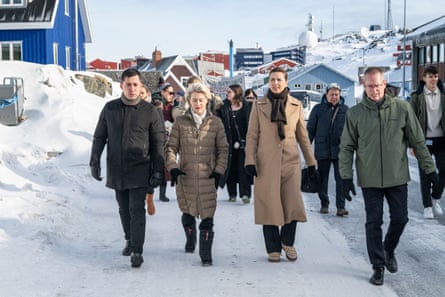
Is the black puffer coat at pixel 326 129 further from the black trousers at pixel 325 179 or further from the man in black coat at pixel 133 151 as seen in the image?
the man in black coat at pixel 133 151

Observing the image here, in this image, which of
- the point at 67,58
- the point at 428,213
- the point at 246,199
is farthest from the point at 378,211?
the point at 67,58

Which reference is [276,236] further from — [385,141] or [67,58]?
[67,58]

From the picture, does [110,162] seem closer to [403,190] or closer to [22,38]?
[403,190]

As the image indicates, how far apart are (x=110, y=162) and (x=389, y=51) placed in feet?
575

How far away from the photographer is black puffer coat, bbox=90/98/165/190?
617cm

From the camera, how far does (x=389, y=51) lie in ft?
569

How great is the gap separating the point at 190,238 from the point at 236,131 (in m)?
3.53

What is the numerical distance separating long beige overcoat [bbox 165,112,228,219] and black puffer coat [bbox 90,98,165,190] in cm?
19

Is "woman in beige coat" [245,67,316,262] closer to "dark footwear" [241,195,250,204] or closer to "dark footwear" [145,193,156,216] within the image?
"dark footwear" [145,193,156,216]

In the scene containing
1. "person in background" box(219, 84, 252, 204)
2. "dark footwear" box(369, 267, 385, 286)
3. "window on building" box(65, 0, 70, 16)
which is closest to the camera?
"dark footwear" box(369, 267, 385, 286)

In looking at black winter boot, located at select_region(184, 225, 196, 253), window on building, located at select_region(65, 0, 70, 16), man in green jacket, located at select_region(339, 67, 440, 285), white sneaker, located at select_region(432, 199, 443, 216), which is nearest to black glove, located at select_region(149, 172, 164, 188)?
black winter boot, located at select_region(184, 225, 196, 253)

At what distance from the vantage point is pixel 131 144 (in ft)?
20.2

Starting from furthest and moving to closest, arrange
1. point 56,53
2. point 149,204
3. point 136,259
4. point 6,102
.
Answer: point 56,53 → point 6,102 → point 149,204 → point 136,259

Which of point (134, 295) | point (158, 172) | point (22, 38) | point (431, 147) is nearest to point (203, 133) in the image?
point (158, 172)
